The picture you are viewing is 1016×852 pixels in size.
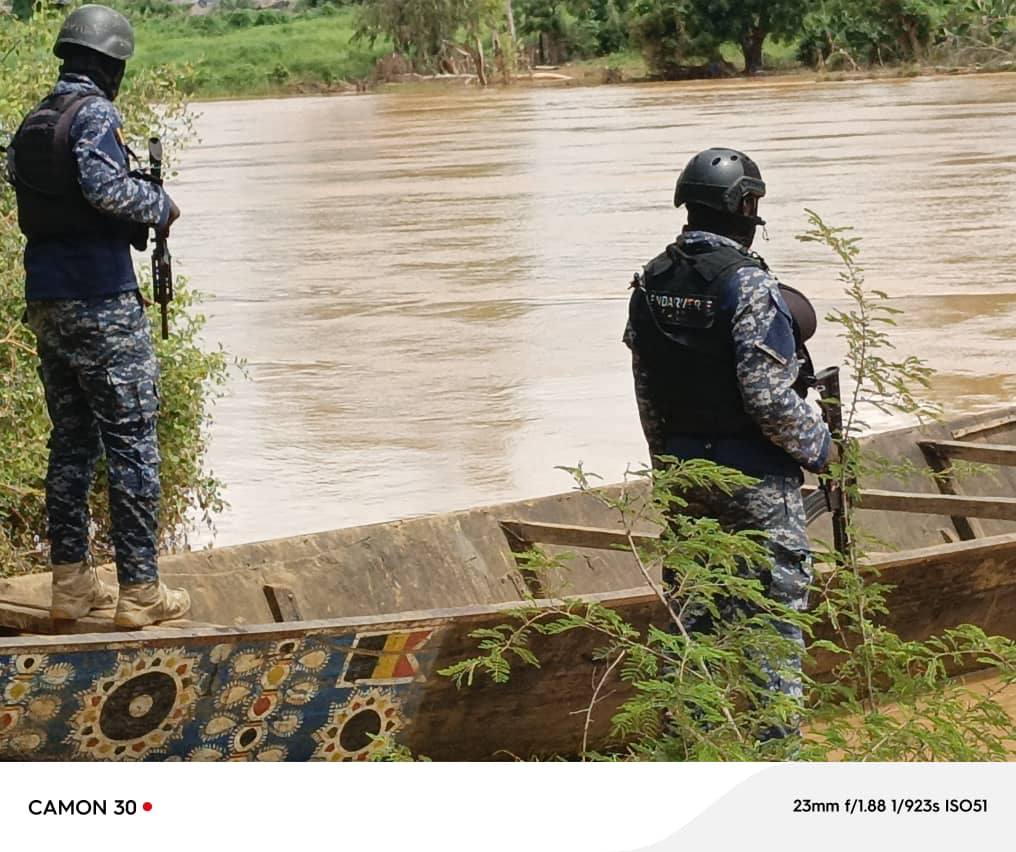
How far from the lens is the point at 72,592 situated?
6.18 m

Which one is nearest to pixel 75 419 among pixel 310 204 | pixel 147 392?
pixel 147 392

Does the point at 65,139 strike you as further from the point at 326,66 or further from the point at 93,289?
the point at 326,66

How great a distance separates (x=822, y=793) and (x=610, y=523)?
3.83 meters

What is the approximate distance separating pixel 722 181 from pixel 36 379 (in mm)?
3627

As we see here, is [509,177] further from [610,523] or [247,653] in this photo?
[247,653]

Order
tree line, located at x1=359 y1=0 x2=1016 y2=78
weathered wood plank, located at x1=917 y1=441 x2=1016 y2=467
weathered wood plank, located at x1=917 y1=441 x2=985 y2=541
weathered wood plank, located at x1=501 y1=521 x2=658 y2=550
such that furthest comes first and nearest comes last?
tree line, located at x1=359 y1=0 x2=1016 y2=78, weathered wood plank, located at x1=917 y1=441 x2=985 y2=541, weathered wood plank, located at x1=917 y1=441 x2=1016 y2=467, weathered wood plank, located at x1=501 y1=521 x2=658 y2=550

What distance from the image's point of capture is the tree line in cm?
6172

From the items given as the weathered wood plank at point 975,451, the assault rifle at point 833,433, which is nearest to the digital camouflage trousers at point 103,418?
the assault rifle at point 833,433

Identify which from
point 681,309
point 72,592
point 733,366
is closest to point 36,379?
point 72,592

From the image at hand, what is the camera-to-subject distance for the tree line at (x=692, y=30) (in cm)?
6172

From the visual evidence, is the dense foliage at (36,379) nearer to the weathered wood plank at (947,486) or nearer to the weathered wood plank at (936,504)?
the weathered wood plank at (936,504)

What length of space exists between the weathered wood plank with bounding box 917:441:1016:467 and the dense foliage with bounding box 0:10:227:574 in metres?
3.15

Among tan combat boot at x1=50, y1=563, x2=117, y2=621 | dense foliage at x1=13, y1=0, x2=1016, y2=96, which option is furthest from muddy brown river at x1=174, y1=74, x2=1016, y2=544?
dense foliage at x1=13, y1=0, x2=1016, y2=96

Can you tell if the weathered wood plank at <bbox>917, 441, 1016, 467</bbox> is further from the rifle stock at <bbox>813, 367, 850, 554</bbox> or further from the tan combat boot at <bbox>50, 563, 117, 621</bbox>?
the tan combat boot at <bbox>50, 563, 117, 621</bbox>
